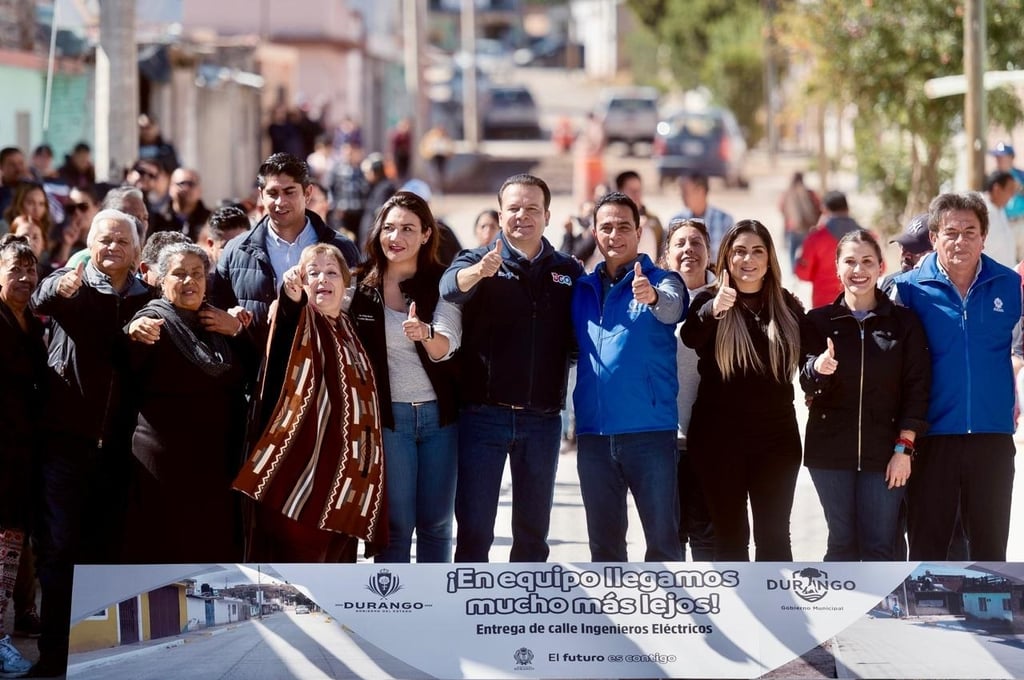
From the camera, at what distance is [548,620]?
6.43m

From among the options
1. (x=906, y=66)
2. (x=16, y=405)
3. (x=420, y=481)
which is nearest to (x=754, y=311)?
(x=420, y=481)

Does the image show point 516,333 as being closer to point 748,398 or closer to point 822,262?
point 748,398

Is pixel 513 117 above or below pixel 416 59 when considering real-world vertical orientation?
above

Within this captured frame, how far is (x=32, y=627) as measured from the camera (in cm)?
761

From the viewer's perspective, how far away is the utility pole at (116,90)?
46.0 feet

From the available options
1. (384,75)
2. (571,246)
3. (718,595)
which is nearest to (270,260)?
(718,595)

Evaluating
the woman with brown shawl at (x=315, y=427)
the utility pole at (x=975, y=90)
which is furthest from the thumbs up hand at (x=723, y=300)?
the utility pole at (x=975, y=90)

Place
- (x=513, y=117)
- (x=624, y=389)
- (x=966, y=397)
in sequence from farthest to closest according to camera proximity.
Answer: (x=513, y=117), (x=966, y=397), (x=624, y=389)

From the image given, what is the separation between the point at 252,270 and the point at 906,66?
1386 centimetres

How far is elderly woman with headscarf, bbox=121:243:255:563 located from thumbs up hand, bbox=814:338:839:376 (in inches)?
92.4

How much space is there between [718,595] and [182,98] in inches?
855

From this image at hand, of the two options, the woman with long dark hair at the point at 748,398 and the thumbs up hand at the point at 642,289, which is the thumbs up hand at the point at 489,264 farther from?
the woman with long dark hair at the point at 748,398

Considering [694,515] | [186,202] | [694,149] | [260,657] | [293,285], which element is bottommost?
[260,657]

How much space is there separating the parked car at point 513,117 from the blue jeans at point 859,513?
146 feet
